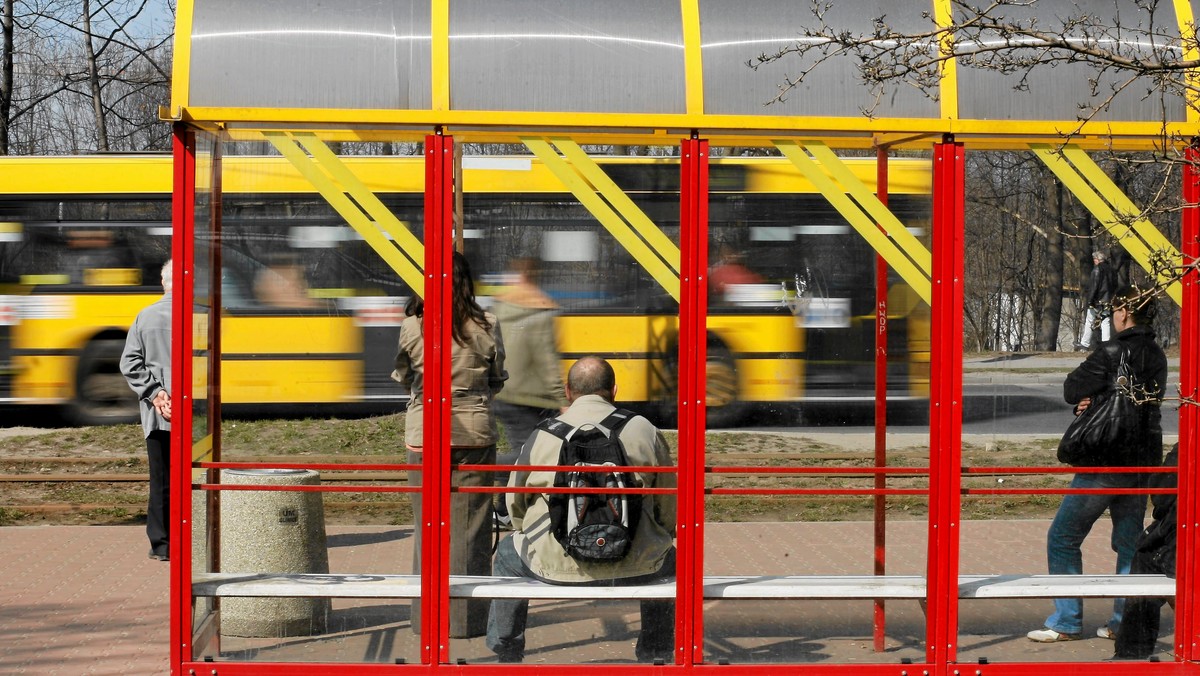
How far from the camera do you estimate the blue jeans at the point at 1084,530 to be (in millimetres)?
5648

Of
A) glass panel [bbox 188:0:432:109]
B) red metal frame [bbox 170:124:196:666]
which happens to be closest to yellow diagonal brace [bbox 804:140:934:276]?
glass panel [bbox 188:0:432:109]

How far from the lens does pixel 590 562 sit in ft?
17.3

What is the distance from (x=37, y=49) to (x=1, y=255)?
407 inches

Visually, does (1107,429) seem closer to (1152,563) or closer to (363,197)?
(1152,563)

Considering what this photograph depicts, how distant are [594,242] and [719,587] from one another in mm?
1428

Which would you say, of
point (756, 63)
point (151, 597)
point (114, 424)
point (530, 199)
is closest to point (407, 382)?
point (530, 199)

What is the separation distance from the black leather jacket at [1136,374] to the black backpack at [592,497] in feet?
6.22

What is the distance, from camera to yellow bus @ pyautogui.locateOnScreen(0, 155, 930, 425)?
5320 millimetres

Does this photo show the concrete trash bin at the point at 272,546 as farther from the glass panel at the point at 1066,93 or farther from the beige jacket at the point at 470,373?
the glass panel at the point at 1066,93

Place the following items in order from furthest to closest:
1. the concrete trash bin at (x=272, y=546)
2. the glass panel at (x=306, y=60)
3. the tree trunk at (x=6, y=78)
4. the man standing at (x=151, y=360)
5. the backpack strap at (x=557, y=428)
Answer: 1. the tree trunk at (x=6, y=78)
2. the man standing at (x=151, y=360)
3. the concrete trash bin at (x=272, y=546)
4. the backpack strap at (x=557, y=428)
5. the glass panel at (x=306, y=60)

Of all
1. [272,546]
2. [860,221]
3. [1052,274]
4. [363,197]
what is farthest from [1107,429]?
[272,546]

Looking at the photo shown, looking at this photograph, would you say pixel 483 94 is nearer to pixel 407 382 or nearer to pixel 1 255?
pixel 407 382

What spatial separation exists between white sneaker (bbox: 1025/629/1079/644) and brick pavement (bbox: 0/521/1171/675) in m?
0.03

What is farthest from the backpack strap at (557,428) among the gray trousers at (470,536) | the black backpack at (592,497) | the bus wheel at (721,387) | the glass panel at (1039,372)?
the glass panel at (1039,372)
